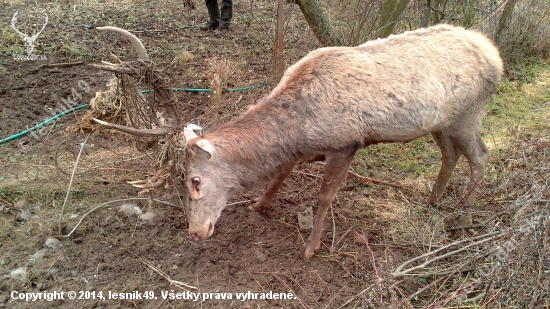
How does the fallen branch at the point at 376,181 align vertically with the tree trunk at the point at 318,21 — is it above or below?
below

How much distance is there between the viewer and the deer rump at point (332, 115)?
155 inches

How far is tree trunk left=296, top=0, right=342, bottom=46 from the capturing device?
22.7ft

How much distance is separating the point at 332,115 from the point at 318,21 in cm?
369

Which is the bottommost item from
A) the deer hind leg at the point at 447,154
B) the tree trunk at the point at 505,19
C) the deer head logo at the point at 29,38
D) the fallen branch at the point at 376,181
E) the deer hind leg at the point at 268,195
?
the fallen branch at the point at 376,181

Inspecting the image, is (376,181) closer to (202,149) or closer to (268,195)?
(268,195)

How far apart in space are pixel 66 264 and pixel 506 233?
13.7 feet

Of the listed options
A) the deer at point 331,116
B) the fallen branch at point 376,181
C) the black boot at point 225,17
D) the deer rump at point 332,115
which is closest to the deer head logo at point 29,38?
Result: the black boot at point 225,17

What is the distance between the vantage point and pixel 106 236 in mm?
4449

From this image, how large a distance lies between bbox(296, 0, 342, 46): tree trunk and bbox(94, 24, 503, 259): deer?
279 cm

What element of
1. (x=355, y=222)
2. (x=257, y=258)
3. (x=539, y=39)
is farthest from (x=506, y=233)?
(x=539, y=39)

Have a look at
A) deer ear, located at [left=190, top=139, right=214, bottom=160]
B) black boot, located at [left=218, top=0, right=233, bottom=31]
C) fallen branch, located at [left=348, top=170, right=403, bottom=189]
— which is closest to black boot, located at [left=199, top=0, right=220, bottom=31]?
black boot, located at [left=218, top=0, right=233, bottom=31]

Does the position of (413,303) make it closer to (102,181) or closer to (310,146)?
(310,146)

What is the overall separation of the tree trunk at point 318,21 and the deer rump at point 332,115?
2800 mm

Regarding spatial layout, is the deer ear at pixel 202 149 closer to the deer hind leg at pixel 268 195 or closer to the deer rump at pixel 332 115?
the deer rump at pixel 332 115
